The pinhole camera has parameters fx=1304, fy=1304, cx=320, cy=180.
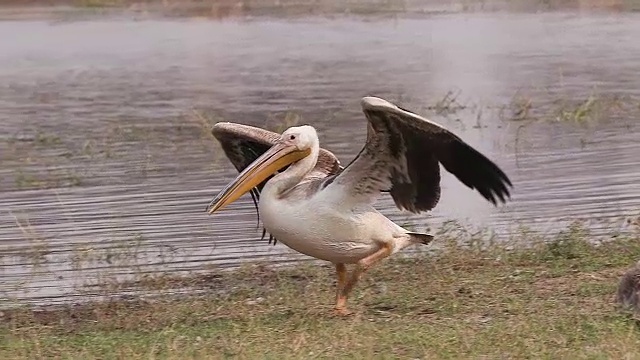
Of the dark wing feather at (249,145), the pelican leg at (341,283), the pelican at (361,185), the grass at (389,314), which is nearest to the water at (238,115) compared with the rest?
the grass at (389,314)

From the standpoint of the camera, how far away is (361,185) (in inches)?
287

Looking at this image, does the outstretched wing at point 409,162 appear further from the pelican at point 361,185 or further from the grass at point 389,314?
the grass at point 389,314

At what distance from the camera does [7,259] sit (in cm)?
962

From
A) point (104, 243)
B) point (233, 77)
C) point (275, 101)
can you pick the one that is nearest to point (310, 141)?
point (104, 243)

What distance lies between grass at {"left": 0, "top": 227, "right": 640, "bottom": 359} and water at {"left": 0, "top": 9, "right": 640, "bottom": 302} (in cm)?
83

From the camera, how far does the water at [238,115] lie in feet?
33.1

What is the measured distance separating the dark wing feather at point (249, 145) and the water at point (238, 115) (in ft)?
3.76

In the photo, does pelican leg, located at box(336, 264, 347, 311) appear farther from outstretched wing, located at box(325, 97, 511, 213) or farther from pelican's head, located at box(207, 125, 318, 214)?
pelican's head, located at box(207, 125, 318, 214)

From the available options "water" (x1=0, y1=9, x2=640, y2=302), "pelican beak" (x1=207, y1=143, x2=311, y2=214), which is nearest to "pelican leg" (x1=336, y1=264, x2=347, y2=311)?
"pelican beak" (x1=207, y1=143, x2=311, y2=214)

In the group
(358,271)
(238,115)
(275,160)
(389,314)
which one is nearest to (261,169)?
(275,160)

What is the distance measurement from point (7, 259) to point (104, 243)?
716 millimetres

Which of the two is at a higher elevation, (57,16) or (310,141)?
(310,141)

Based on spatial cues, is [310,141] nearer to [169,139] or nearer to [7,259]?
[7,259]

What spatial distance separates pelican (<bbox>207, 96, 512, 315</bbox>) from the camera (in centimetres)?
709
